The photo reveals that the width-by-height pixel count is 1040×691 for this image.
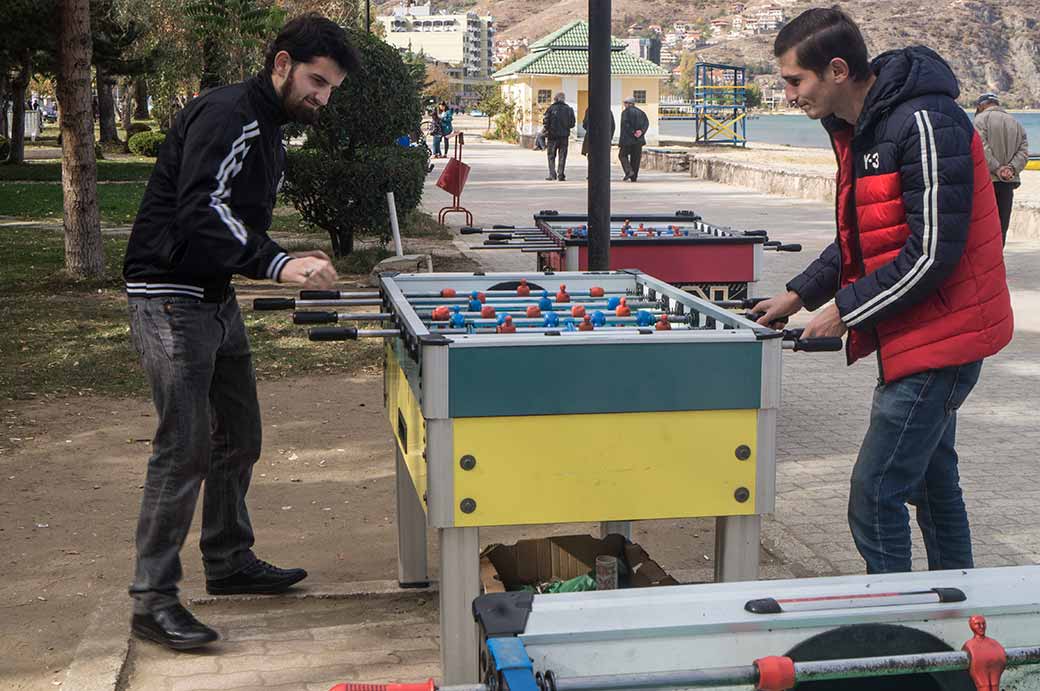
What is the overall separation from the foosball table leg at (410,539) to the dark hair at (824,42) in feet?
7.21

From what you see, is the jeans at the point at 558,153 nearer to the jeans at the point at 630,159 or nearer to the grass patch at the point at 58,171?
the jeans at the point at 630,159

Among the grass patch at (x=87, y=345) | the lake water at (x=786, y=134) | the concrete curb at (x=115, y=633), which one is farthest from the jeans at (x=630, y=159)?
the concrete curb at (x=115, y=633)

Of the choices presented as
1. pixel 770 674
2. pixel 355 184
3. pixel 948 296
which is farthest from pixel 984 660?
pixel 355 184

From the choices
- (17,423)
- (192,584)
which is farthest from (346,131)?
(192,584)

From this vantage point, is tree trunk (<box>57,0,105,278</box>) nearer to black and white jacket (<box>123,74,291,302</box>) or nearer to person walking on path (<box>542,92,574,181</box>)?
black and white jacket (<box>123,74,291,302</box>)

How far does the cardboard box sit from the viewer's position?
14.9 feet

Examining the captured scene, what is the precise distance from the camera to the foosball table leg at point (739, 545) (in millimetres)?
3738

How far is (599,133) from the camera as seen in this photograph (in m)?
6.76

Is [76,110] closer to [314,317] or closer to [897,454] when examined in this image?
[314,317]

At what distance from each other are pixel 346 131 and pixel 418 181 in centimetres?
93

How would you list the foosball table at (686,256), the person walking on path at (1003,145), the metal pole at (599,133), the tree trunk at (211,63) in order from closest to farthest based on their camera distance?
the metal pole at (599,133), the foosball table at (686,256), the person walking on path at (1003,145), the tree trunk at (211,63)

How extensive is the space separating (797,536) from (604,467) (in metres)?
2.40

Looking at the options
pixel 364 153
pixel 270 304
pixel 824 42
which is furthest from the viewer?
pixel 364 153

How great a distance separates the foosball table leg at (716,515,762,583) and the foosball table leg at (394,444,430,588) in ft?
5.04
